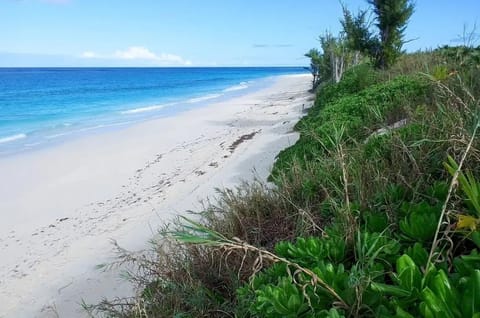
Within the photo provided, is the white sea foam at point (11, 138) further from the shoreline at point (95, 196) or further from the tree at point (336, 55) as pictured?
the tree at point (336, 55)

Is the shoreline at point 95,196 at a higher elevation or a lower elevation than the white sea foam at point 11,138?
lower

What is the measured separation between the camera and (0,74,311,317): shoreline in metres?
5.26

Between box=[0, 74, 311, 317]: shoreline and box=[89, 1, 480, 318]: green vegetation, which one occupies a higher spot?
box=[89, 1, 480, 318]: green vegetation

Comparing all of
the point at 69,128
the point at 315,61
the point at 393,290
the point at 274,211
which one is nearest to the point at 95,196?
the point at 274,211

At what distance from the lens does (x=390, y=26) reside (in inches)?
575

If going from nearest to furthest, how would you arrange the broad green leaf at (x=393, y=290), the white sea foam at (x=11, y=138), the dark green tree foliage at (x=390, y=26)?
the broad green leaf at (x=393, y=290) → the dark green tree foliage at (x=390, y=26) → the white sea foam at (x=11, y=138)

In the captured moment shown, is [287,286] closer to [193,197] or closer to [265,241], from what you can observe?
[265,241]

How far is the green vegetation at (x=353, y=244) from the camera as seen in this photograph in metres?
1.58

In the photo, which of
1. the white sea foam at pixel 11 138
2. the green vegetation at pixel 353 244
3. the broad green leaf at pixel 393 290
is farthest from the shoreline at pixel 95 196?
the broad green leaf at pixel 393 290

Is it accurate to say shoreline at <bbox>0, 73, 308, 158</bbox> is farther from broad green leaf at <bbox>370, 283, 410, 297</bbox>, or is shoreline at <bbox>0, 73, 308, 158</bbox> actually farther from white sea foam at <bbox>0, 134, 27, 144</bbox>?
broad green leaf at <bbox>370, 283, 410, 297</bbox>

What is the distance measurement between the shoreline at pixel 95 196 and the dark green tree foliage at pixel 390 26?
14.6 ft

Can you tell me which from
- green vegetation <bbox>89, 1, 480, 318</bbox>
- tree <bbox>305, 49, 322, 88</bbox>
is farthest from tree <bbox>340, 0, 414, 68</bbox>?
tree <bbox>305, 49, 322, 88</bbox>

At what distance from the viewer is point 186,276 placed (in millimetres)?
2961

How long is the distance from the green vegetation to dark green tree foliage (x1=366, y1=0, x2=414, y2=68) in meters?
10.6
